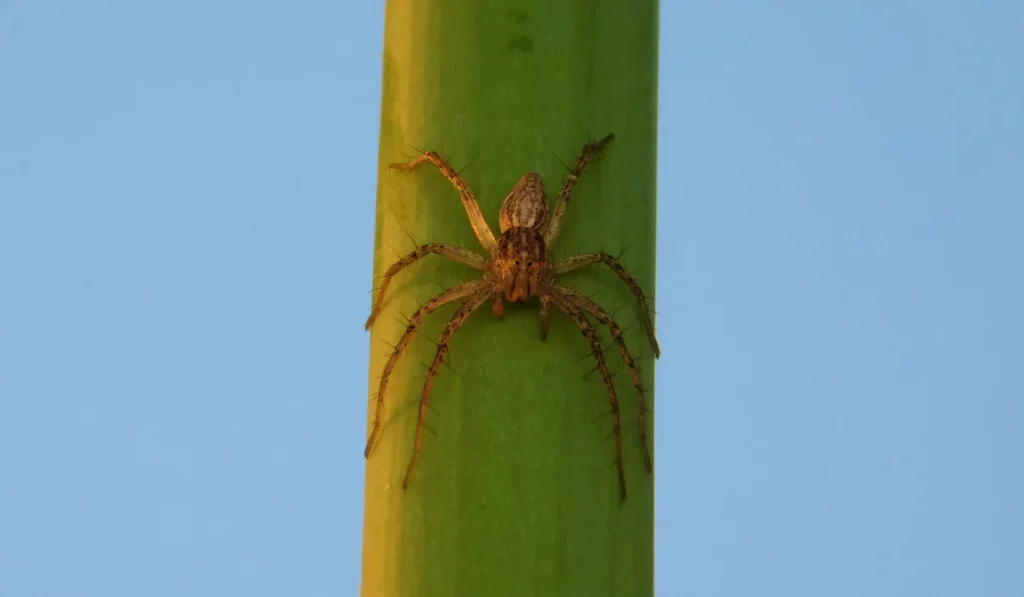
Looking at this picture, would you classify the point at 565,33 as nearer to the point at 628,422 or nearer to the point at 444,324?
the point at 444,324

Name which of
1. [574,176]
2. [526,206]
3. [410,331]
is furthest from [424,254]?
[574,176]

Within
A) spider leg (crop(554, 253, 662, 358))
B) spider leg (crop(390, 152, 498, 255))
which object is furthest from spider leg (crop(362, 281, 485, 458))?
spider leg (crop(554, 253, 662, 358))

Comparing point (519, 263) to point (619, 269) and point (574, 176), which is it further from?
point (574, 176)

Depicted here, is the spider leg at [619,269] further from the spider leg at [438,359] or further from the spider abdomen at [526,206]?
the spider leg at [438,359]

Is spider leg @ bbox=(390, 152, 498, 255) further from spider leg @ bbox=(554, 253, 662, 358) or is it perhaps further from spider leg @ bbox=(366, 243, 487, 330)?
spider leg @ bbox=(554, 253, 662, 358)

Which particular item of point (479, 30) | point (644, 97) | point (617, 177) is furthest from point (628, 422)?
point (479, 30)

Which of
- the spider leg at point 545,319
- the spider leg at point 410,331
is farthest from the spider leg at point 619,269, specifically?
the spider leg at point 410,331
